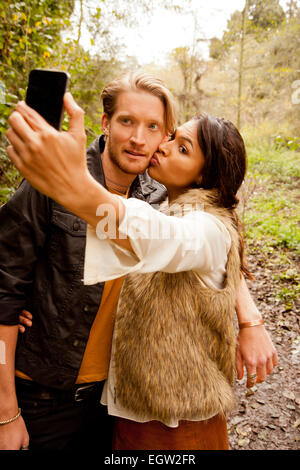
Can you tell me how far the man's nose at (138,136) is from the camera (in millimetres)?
1644

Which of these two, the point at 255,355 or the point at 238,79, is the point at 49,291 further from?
the point at 238,79

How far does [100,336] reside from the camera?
5.14 feet

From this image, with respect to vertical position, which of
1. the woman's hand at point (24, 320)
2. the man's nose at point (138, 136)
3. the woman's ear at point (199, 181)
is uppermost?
the man's nose at point (138, 136)

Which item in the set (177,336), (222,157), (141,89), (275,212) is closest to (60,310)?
(177,336)

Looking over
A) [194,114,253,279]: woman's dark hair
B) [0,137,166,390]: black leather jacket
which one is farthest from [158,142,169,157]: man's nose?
[0,137,166,390]: black leather jacket

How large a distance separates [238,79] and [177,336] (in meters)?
10.8

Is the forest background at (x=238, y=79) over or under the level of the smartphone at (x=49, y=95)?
over

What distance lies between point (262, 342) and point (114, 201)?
1.28 metres

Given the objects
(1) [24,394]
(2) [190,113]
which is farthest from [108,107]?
(2) [190,113]

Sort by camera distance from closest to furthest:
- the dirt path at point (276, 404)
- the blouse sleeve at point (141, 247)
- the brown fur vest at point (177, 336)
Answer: the blouse sleeve at point (141, 247) → the brown fur vest at point (177, 336) → the dirt path at point (276, 404)

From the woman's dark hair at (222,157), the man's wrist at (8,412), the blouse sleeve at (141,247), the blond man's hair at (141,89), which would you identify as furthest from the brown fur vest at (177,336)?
the blond man's hair at (141,89)

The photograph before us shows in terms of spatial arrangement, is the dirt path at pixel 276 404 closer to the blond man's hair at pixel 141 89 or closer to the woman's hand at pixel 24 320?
the woman's hand at pixel 24 320

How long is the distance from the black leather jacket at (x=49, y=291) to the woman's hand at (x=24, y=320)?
0.03 metres

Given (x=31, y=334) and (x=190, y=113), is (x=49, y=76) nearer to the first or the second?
(x=31, y=334)
